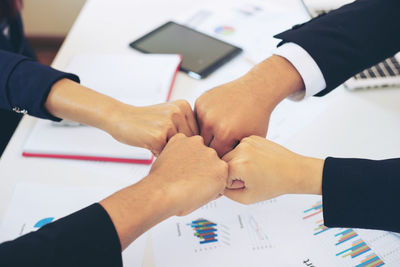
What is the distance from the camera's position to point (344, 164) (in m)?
0.66

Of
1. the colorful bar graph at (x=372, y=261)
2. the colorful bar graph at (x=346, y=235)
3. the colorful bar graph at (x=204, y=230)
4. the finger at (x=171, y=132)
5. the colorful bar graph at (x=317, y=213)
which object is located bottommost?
the colorful bar graph at (x=372, y=261)

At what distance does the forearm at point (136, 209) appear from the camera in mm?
573

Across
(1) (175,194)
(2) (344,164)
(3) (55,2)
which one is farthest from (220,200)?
(3) (55,2)

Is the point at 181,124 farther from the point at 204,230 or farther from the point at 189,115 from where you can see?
the point at 204,230

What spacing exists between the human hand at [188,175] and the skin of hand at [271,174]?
1.3 inches

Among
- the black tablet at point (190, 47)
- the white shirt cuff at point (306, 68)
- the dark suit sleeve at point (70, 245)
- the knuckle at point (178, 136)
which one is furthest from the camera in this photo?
the black tablet at point (190, 47)

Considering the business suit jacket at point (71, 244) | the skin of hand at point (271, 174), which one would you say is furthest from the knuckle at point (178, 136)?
the business suit jacket at point (71, 244)

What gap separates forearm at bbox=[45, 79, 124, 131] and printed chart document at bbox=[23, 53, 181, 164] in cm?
4

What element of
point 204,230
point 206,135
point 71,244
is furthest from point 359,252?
point 71,244

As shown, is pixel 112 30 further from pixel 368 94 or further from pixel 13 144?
pixel 368 94

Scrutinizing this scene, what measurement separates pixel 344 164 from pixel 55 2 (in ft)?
7.16

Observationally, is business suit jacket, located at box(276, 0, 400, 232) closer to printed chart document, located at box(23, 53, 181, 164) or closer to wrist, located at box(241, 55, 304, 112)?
wrist, located at box(241, 55, 304, 112)

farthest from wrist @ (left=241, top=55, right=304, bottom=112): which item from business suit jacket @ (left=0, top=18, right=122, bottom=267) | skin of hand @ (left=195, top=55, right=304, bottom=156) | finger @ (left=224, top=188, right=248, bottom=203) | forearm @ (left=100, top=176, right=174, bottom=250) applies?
business suit jacket @ (left=0, top=18, right=122, bottom=267)

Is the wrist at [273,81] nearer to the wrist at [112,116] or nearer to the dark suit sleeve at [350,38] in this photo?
the dark suit sleeve at [350,38]
